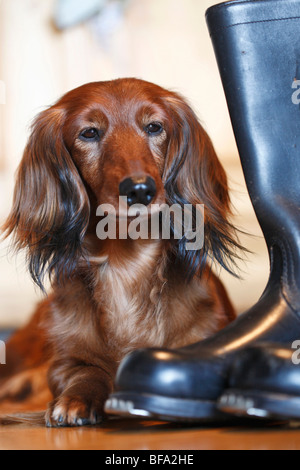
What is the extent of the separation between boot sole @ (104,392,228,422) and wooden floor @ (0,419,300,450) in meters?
0.03

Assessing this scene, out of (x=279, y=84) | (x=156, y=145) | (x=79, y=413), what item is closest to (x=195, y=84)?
(x=156, y=145)

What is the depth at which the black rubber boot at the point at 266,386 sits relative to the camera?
101 cm

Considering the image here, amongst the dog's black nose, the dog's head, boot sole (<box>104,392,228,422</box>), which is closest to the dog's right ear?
the dog's head

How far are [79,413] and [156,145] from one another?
1.82 ft

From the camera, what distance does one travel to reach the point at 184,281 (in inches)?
61.2

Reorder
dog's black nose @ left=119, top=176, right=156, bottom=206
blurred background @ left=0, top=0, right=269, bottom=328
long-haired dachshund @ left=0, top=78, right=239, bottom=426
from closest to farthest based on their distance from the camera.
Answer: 1. dog's black nose @ left=119, top=176, right=156, bottom=206
2. long-haired dachshund @ left=0, top=78, right=239, bottom=426
3. blurred background @ left=0, top=0, right=269, bottom=328

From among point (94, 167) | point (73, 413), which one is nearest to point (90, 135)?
point (94, 167)

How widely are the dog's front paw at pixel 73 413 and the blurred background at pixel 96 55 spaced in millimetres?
1549

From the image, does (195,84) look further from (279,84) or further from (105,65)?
(279,84)

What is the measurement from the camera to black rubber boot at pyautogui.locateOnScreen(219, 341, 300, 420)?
1015 millimetres

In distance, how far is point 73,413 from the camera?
1278mm

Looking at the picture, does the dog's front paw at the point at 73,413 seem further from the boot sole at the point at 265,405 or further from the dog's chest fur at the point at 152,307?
the boot sole at the point at 265,405

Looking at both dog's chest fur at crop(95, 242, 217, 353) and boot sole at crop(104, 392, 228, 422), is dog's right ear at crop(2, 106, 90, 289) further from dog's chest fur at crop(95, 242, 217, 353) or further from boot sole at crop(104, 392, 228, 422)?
boot sole at crop(104, 392, 228, 422)
